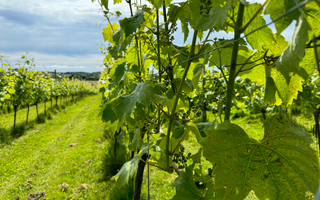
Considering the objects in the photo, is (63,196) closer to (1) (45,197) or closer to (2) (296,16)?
(1) (45,197)

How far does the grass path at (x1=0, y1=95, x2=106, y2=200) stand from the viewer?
4.57 metres

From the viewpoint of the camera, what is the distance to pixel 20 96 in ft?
30.3

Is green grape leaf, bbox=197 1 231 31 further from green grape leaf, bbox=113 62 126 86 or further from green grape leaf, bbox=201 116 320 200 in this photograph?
green grape leaf, bbox=113 62 126 86

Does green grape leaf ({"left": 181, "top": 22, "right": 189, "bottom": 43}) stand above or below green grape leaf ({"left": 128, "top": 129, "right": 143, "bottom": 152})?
above

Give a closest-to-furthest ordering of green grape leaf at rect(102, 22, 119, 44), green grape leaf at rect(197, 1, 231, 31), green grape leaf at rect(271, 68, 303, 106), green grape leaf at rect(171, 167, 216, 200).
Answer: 1. green grape leaf at rect(197, 1, 231, 31)
2. green grape leaf at rect(271, 68, 303, 106)
3. green grape leaf at rect(171, 167, 216, 200)
4. green grape leaf at rect(102, 22, 119, 44)

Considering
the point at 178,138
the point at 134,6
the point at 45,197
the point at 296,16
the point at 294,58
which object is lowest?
the point at 45,197

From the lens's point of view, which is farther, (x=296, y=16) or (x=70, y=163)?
(x=70, y=163)

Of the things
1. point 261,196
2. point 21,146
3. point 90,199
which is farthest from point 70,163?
point 261,196

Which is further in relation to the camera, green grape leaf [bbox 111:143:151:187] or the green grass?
the green grass

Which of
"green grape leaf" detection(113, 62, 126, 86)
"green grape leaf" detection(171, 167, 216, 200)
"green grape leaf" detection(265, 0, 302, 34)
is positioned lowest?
"green grape leaf" detection(171, 167, 216, 200)

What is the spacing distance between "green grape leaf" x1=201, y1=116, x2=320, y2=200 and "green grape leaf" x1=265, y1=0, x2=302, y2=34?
0.36m

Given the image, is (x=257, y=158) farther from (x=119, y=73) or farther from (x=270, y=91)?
(x=119, y=73)

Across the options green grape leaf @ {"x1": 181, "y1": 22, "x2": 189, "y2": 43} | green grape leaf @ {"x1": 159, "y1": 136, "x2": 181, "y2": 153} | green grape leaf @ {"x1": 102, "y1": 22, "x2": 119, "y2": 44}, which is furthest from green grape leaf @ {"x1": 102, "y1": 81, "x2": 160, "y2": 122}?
green grape leaf @ {"x1": 102, "y1": 22, "x2": 119, "y2": 44}

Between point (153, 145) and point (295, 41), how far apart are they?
103 centimetres
